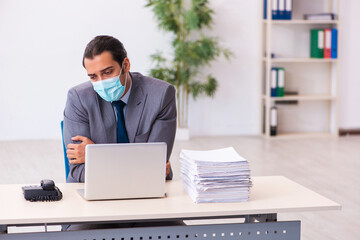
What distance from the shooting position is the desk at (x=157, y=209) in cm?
232

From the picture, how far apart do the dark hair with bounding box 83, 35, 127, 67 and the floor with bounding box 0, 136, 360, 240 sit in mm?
1804

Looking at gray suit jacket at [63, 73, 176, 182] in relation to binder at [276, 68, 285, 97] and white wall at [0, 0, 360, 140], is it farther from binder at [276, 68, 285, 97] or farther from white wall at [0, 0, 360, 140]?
binder at [276, 68, 285, 97]

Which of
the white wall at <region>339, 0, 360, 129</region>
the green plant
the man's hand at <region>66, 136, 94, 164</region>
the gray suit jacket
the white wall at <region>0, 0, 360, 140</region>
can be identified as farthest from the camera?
the white wall at <region>339, 0, 360, 129</region>

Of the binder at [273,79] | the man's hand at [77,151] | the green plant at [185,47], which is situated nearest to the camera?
the man's hand at [77,151]

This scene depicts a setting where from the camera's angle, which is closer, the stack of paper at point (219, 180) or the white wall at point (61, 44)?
the stack of paper at point (219, 180)

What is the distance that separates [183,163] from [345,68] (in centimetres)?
577

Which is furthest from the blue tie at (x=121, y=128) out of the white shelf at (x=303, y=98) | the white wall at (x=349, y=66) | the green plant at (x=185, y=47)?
the white wall at (x=349, y=66)

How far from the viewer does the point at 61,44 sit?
740cm

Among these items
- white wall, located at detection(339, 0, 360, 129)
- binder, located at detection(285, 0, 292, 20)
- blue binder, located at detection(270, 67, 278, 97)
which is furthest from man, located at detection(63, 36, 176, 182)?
white wall, located at detection(339, 0, 360, 129)

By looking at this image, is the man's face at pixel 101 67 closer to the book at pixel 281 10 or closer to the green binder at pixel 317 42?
the book at pixel 281 10

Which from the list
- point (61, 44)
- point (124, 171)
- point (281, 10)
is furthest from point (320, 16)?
point (124, 171)

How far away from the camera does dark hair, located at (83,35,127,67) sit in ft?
9.67

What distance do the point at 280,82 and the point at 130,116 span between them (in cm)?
483

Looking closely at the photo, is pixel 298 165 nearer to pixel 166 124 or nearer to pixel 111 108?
pixel 166 124
